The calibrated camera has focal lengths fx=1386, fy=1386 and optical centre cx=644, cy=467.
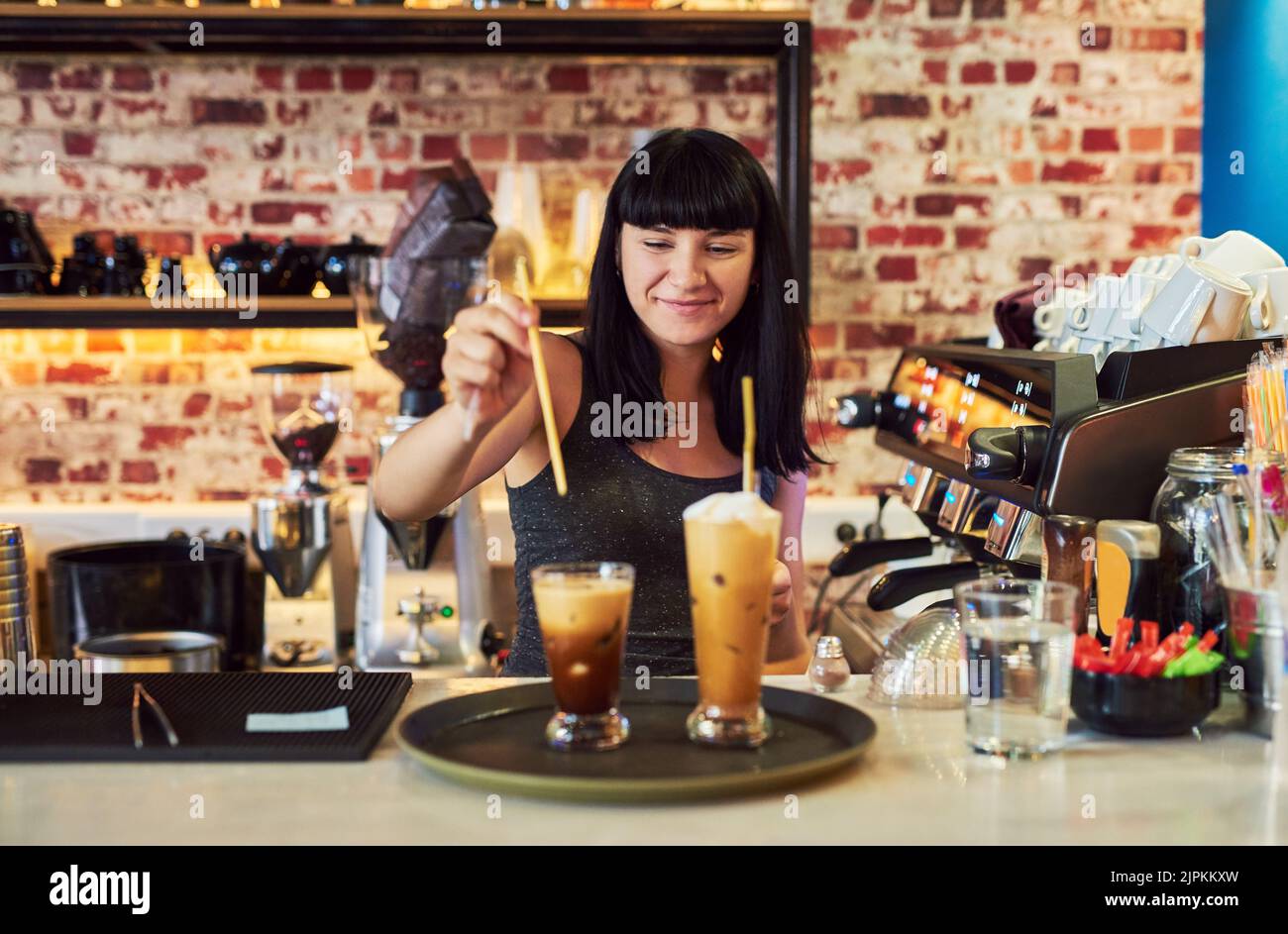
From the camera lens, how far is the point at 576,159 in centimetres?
319

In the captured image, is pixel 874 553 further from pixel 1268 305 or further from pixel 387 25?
pixel 387 25

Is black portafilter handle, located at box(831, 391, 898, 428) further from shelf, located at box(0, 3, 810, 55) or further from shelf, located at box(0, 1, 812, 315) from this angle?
shelf, located at box(0, 3, 810, 55)

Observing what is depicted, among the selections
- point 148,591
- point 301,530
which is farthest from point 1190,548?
point 148,591

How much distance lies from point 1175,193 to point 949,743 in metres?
2.43

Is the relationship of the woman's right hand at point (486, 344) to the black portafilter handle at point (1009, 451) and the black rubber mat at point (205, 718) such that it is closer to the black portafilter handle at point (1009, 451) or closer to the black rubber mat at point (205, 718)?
the black rubber mat at point (205, 718)

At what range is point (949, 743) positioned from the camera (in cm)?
118

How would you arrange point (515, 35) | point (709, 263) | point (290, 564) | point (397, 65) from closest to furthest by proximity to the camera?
point (709, 263) → point (290, 564) → point (515, 35) → point (397, 65)

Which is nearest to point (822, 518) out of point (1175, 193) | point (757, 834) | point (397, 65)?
point (1175, 193)

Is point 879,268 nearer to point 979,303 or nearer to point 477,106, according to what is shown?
point 979,303

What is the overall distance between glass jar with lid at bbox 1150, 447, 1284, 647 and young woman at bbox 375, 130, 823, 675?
669 mm

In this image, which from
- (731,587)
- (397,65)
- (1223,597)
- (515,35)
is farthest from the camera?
(397,65)

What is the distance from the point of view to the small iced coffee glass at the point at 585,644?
3.55ft

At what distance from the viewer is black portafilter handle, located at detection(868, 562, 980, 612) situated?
1952 mm
